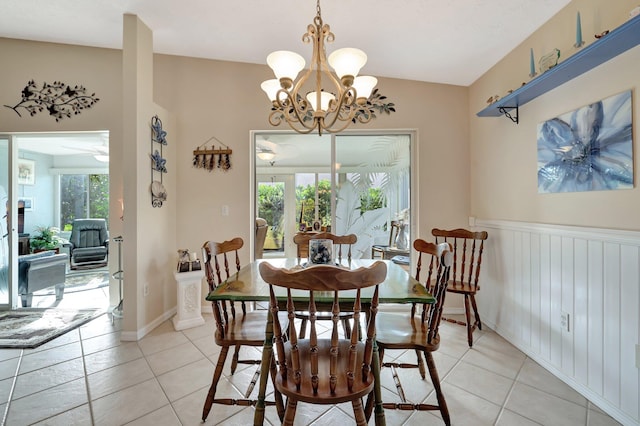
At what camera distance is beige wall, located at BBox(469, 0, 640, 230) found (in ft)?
5.35

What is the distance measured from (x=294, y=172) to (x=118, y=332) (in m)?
4.11

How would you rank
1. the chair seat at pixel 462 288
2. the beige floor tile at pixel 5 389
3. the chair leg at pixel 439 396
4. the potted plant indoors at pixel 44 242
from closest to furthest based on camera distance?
the chair leg at pixel 439 396, the beige floor tile at pixel 5 389, the chair seat at pixel 462 288, the potted plant indoors at pixel 44 242

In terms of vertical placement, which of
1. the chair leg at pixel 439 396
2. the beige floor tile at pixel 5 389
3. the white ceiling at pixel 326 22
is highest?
the white ceiling at pixel 326 22

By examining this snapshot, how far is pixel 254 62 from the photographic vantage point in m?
3.40

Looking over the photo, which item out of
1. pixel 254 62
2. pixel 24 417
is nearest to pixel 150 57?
pixel 254 62

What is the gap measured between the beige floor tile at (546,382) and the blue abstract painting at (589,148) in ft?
4.17

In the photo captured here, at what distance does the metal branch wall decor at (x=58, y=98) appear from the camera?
11.2ft

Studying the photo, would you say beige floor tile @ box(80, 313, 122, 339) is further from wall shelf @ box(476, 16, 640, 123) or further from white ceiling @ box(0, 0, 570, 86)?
wall shelf @ box(476, 16, 640, 123)

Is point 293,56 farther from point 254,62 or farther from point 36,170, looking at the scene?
point 36,170

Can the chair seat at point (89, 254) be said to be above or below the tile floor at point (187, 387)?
above

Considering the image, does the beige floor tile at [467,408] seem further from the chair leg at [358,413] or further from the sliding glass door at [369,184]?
the sliding glass door at [369,184]

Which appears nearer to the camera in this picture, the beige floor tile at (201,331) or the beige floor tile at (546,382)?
the beige floor tile at (546,382)

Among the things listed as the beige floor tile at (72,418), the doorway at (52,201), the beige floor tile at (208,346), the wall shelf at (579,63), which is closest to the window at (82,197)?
the doorway at (52,201)

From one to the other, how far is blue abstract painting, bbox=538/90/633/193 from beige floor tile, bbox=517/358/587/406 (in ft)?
4.17
